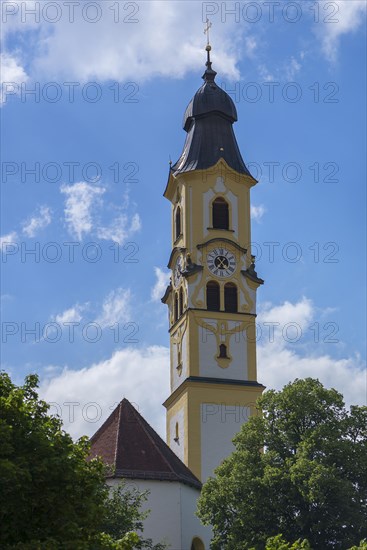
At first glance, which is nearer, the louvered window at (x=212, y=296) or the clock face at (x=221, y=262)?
the louvered window at (x=212, y=296)

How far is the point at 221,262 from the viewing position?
59531mm

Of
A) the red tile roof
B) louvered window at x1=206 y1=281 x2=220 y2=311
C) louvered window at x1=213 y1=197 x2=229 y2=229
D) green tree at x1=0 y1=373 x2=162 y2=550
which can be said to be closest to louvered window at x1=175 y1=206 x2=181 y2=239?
louvered window at x1=213 y1=197 x2=229 y2=229

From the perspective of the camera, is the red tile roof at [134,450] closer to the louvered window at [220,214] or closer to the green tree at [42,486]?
the louvered window at [220,214]

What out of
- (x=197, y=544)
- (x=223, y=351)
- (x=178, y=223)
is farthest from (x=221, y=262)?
(x=197, y=544)

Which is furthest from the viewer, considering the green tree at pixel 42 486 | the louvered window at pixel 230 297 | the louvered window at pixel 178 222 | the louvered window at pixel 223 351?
the louvered window at pixel 178 222

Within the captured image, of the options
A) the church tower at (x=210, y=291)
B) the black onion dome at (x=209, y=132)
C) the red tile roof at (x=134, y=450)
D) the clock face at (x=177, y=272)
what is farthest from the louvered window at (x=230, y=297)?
the red tile roof at (x=134, y=450)

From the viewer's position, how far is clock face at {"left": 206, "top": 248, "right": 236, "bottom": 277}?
59.2m

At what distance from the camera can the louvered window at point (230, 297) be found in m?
58.7

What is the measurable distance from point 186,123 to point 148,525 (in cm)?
2767

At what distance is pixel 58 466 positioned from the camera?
25625mm

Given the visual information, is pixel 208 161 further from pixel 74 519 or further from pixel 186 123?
pixel 74 519

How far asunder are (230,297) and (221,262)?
2.00 metres

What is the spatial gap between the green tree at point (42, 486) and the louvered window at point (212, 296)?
102ft

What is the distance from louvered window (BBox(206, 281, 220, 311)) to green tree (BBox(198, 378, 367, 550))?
15.2 meters
